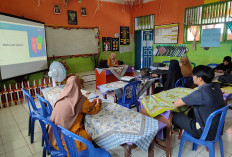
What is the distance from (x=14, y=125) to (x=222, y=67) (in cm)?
506

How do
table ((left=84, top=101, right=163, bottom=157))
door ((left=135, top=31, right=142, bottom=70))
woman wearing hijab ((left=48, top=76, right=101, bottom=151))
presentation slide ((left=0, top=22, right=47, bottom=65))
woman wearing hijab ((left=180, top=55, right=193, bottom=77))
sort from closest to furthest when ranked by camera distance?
table ((left=84, top=101, right=163, bottom=157)) → woman wearing hijab ((left=48, top=76, right=101, bottom=151)) → presentation slide ((left=0, top=22, right=47, bottom=65)) → woman wearing hijab ((left=180, top=55, right=193, bottom=77)) → door ((left=135, top=31, right=142, bottom=70))

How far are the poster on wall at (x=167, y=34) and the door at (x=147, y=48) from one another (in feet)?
1.22

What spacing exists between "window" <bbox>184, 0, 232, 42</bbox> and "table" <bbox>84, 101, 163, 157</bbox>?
4568 mm

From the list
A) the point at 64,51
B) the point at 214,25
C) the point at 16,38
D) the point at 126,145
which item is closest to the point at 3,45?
the point at 16,38

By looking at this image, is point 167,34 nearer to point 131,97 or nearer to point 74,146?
point 131,97

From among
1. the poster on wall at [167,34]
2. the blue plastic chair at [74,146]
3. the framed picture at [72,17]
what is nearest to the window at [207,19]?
the poster on wall at [167,34]

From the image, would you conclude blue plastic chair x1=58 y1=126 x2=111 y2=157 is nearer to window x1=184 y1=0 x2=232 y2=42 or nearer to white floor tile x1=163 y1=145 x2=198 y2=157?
white floor tile x1=163 y1=145 x2=198 y2=157

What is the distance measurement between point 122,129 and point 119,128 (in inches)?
1.2

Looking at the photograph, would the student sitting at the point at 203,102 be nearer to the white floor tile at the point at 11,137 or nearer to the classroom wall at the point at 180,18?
the white floor tile at the point at 11,137

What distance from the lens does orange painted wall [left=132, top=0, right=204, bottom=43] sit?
17.7ft

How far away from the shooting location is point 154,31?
638 centimetres

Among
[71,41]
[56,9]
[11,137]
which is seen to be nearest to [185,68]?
[11,137]

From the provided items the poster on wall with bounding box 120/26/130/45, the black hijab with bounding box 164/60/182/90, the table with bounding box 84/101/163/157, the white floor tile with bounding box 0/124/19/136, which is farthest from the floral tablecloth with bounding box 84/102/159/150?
the poster on wall with bounding box 120/26/130/45

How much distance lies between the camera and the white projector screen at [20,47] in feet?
10.8
